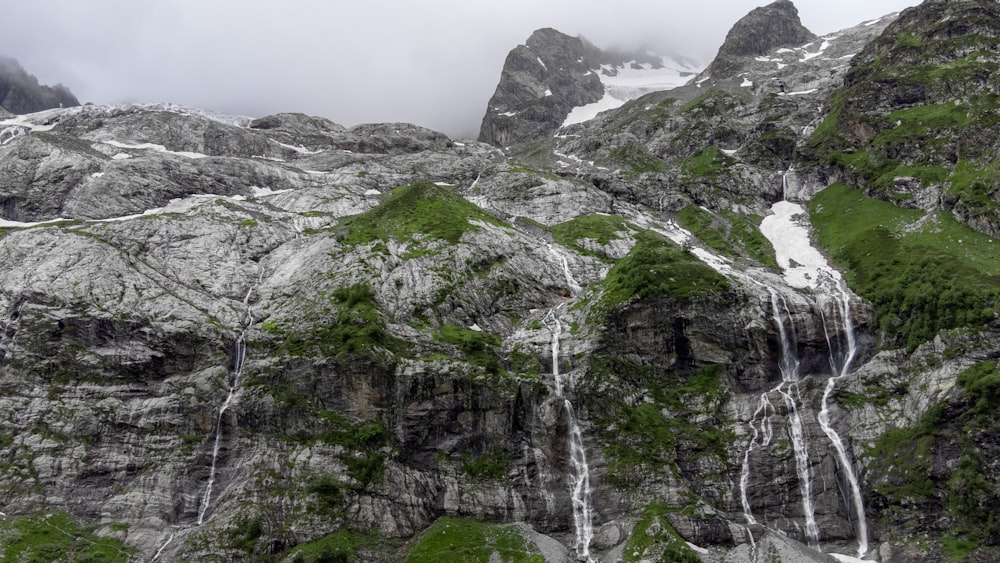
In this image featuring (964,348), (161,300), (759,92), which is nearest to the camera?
(964,348)

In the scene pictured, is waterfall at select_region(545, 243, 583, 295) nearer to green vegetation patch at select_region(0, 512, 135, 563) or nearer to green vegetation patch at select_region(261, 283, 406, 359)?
green vegetation patch at select_region(261, 283, 406, 359)

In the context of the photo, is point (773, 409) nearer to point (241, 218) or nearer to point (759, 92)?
point (241, 218)

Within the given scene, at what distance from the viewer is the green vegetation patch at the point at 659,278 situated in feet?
229

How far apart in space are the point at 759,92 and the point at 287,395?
15194 centimetres

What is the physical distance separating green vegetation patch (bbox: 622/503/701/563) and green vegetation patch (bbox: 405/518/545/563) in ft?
25.8

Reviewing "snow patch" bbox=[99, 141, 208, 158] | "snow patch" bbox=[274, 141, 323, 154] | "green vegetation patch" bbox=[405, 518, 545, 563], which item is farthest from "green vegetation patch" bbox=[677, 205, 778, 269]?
"snow patch" bbox=[99, 141, 208, 158]

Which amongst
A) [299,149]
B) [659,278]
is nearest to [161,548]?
[659,278]

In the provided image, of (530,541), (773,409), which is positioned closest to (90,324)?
(530,541)

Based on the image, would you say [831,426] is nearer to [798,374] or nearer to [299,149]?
[798,374]

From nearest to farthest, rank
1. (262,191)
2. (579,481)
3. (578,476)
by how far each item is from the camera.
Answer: (579,481), (578,476), (262,191)

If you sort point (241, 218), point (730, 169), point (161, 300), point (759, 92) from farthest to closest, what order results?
point (759, 92), point (730, 169), point (241, 218), point (161, 300)

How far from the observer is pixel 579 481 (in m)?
57.8

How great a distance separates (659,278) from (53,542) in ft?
209

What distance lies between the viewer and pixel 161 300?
223ft
